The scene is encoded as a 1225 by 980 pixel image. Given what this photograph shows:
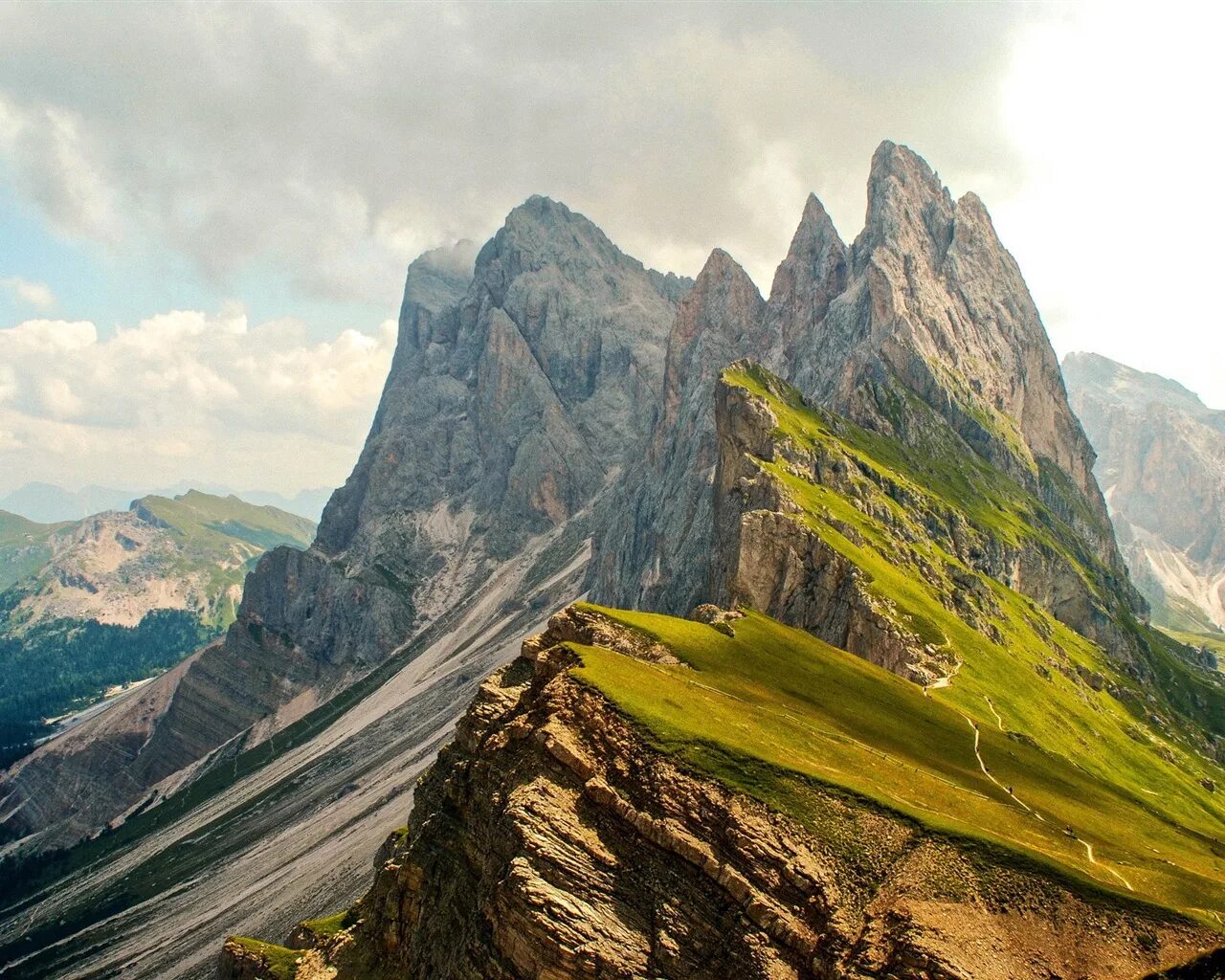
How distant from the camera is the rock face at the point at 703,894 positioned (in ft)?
133

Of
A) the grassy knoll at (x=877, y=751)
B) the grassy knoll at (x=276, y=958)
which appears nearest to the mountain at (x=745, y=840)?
the grassy knoll at (x=877, y=751)

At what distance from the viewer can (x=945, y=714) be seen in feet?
288

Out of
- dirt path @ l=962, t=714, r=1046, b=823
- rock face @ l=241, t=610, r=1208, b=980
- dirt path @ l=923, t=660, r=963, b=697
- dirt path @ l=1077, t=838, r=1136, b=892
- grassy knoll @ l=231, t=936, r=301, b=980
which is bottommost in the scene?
grassy knoll @ l=231, t=936, r=301, b=980

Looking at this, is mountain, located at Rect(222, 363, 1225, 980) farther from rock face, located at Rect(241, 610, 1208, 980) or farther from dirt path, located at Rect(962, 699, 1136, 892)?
dirt path, located at Rect(962, 699, 1136, 892)

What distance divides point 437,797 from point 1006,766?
48.0m

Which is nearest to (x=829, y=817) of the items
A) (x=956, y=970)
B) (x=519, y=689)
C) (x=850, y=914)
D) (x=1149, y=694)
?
(x=850, y=914)

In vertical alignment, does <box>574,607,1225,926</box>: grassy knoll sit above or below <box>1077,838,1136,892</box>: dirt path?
above

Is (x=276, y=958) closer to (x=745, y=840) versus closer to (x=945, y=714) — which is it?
(x=745, y=840)

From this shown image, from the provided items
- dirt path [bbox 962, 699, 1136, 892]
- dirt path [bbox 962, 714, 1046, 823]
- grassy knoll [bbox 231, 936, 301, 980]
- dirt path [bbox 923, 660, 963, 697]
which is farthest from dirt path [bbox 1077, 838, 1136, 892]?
grassy knoll [bbox 231, 936, 301, 980]

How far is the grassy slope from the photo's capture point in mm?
52688

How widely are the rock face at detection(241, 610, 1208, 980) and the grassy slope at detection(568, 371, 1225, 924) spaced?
10.2 ft

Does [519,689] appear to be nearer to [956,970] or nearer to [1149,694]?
[956,970]

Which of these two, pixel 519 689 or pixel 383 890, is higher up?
pixel 519 689

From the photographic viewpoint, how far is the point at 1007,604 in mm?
164750
